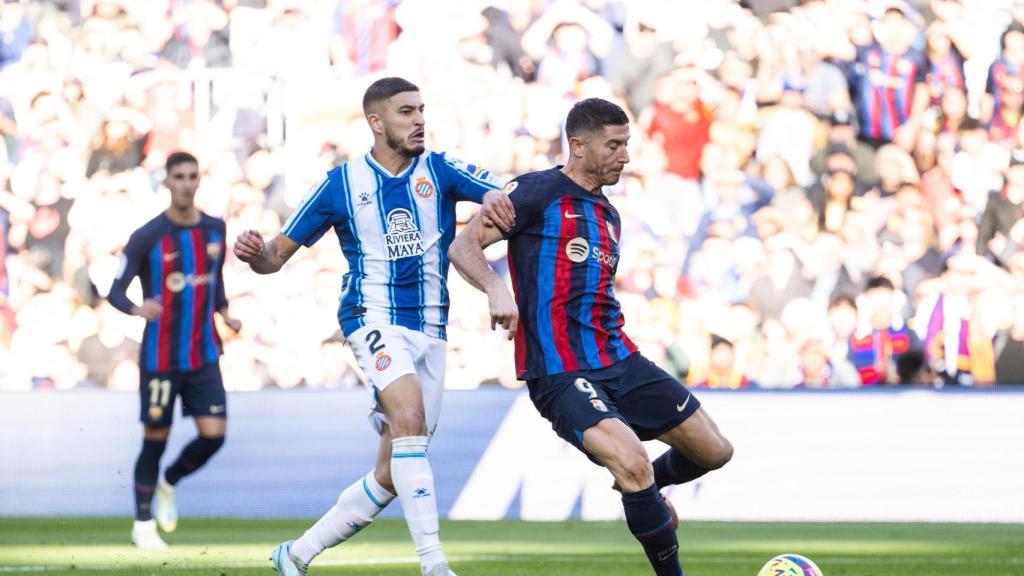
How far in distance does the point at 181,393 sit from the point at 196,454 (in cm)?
37

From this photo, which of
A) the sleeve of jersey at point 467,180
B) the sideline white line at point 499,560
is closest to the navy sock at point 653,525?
the sleeve of jersey at point 467,180

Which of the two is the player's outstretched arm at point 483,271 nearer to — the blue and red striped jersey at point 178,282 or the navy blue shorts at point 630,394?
the navy blue shorts at point 630,394

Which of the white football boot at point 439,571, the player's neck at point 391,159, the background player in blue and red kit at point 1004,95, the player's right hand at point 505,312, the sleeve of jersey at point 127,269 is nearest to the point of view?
the player's right hand at point 505,312

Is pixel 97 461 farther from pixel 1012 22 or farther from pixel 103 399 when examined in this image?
pixel 1012 22

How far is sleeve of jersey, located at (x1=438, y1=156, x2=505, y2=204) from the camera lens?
20.1ft

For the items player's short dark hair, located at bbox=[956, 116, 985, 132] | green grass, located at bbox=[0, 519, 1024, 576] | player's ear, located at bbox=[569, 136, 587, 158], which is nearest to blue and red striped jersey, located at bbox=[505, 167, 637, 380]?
player's ear, located at bbox=[569, 136, 587, 158]

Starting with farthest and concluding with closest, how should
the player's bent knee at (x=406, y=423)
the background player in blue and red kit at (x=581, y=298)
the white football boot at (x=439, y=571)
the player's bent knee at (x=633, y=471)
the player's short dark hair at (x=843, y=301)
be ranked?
the player's short dark hair at (x=843, y=301) → the player's bent knee at (x=406, y=423) → the background player in blue and red kit at (x=581, y=298) → the white football boot at (x=439, y=571) → the player's bent knee at (x=633, y=471)

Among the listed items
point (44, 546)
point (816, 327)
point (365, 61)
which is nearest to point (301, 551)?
point (44, 546)

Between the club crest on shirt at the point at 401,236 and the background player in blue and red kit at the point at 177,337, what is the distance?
2.98 metres

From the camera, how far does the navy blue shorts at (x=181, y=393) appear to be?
28.9 ft

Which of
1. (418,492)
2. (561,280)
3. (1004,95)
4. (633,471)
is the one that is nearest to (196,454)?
(418,492)

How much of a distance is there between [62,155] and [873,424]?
6444 mm

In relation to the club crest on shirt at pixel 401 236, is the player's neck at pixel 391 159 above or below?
above

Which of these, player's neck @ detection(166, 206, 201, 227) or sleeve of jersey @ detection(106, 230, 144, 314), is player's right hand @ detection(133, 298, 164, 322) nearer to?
sleeve of jersey @ detection(106, 230, 144, 314)
